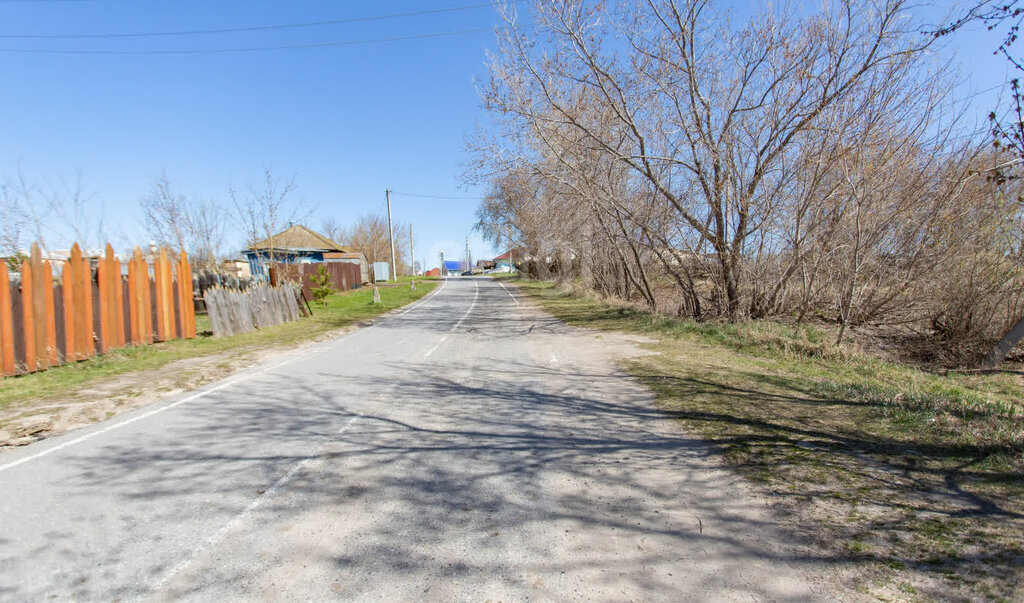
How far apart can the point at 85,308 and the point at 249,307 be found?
5424 mm

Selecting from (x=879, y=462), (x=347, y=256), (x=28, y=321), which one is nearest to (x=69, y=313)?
(x=28, y=321)

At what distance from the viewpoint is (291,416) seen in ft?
21.1

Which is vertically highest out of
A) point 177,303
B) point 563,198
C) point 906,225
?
point 563,198

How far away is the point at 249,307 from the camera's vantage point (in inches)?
629

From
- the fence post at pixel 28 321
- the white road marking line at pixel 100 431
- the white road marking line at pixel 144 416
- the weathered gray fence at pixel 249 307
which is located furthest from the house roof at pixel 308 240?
the white road marking line at pixel 100 431

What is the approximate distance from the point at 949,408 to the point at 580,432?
4.18 m

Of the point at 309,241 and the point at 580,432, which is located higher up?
the point at 309,241

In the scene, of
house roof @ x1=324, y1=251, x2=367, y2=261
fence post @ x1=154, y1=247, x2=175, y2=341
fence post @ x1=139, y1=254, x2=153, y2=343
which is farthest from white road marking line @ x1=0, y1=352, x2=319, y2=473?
house roof @ x1=324, y1=251, x2=367, y2=261

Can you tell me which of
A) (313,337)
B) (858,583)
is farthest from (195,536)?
(313,337)

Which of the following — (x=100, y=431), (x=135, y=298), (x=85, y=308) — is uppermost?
(x=135, y=298)

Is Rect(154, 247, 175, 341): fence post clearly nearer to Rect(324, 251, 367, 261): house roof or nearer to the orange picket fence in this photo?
the orange picket fence

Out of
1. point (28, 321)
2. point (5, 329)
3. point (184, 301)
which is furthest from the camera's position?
point (184, 301)

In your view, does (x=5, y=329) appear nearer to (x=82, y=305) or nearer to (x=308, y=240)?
(x=82, y=305)

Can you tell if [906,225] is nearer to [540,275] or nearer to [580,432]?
[580,432]
